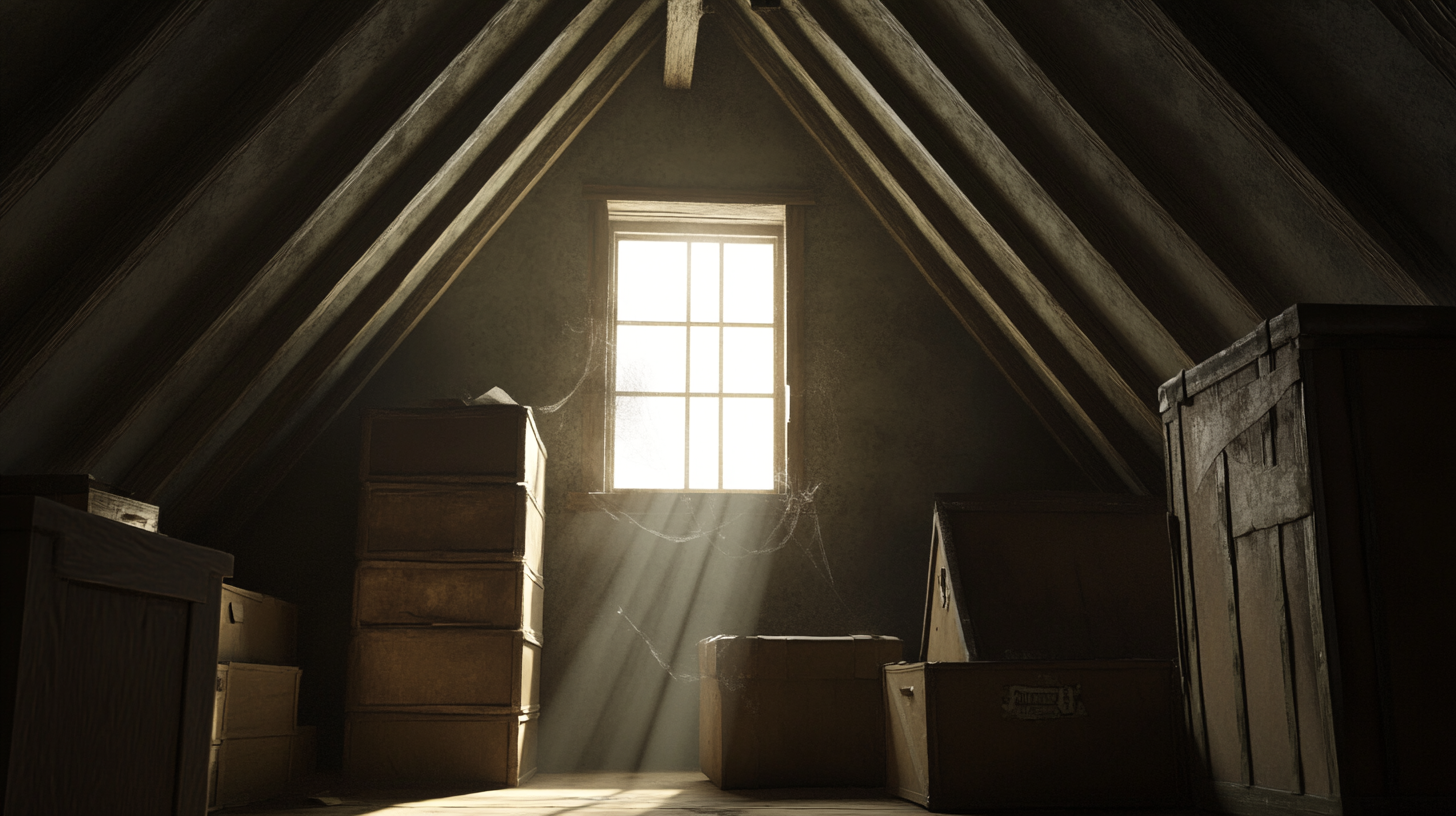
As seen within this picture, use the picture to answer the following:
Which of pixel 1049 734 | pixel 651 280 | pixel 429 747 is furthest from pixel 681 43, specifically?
pixel 1049 734

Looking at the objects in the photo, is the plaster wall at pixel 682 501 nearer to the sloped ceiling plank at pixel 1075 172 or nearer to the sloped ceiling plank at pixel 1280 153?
the sloped ceiling plank at pixel 1075 172

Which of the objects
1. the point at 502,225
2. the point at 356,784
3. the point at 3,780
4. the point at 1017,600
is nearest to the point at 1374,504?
the point at 1017,600

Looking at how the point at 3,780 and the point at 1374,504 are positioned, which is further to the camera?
the point at 1374,504

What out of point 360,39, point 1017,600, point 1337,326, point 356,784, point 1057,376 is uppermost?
point 360,39

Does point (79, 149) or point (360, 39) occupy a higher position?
point (360, 39)

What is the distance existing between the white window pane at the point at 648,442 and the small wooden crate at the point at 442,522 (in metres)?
1.02

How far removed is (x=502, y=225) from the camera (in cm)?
454

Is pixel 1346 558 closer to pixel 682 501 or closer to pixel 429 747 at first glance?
pixel 429 747

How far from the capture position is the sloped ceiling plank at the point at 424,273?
3621 millimetres

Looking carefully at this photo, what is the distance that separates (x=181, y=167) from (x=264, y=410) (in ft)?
4.64

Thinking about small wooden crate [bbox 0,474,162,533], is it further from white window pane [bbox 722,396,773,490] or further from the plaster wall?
white window pane [bbox 722,396,773,490]

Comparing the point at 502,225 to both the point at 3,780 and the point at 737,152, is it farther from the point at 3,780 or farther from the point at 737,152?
the point at 3,780

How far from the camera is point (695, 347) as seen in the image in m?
4.65

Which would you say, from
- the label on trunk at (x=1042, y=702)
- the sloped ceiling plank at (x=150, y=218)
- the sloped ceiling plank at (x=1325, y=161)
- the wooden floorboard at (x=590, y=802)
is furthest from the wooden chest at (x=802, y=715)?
the sloped ceiling plank at (x=150, y=218)
